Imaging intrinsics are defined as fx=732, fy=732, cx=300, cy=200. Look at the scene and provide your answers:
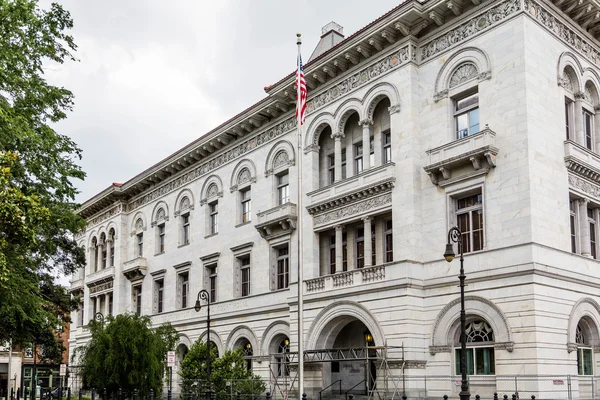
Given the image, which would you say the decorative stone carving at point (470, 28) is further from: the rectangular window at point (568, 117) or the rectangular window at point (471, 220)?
the rectangular window at point (471, 220)

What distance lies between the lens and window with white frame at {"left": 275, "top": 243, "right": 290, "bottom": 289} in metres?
36.8

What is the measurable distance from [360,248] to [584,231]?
30.3ft

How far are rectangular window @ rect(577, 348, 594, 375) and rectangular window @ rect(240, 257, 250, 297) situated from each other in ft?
60.4

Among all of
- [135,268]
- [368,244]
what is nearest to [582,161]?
[368,244]

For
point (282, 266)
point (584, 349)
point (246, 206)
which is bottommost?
point (584, 349)

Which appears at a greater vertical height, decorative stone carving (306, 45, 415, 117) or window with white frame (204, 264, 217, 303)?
decorative stone carving (306, 45, 415, 117)

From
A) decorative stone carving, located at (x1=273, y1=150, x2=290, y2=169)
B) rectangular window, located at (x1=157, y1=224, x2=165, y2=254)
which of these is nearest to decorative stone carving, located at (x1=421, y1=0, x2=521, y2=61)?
decorative stone carving, located at (x1=273, y1=150, x2=290, y2=169)

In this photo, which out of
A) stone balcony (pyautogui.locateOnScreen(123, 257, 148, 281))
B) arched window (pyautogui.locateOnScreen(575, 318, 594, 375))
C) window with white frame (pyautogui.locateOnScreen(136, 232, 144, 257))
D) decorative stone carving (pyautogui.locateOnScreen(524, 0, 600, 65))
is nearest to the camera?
arched window (pyautogui.locateOnScreen(575, 318, 594, 375))

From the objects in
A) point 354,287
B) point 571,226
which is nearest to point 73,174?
point 354,287

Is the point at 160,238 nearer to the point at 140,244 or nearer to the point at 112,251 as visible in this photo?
the point at 140,244

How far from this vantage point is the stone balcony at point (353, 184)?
97.0 feet

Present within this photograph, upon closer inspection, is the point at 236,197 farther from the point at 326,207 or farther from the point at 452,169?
the point at 452,169

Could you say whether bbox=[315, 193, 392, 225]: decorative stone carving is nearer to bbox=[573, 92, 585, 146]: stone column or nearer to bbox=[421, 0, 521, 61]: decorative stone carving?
bbox=[421, 0, 521, 61]: decorative stone carving

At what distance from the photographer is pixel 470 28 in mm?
27891
